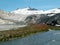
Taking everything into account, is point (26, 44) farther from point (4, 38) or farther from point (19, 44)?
point (4, 38)

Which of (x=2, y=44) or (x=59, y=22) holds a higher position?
(x=2, y=44)

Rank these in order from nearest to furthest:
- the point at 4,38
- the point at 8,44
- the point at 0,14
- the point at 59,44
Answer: the point at 59,44, the point at 8,44, the point at 4,38, the point at 0,14

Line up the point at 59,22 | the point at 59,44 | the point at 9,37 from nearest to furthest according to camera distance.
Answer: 1. the point at 59,44
2. the point at 9,37
3. the point at 59,22

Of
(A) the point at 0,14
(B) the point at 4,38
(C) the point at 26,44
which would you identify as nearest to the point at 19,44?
(C) the point at 26,44

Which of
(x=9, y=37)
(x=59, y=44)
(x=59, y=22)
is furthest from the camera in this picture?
(x=59, y=22)

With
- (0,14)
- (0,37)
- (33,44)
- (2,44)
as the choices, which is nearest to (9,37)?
(0,37)

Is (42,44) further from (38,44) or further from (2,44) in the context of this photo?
(2,44)

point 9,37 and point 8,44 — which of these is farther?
point 9,37

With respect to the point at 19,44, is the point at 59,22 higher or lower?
lower

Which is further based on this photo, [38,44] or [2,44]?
[2,44]
